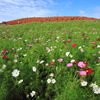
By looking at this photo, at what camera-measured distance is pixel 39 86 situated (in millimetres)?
2371

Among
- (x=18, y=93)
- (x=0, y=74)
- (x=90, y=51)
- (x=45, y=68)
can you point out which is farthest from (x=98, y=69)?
(x=0, y=74)

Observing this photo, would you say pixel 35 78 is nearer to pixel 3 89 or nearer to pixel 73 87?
pixel 3 89

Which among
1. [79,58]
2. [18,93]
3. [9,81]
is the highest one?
[79,58]

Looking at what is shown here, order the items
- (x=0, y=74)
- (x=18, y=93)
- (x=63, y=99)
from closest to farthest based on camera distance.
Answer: (x=63, y=99)
(x=18, y=93)
(x=0, y=74)

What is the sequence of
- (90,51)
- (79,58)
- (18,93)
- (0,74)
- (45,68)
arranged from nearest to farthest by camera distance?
(18,93)
(0,74)
(45,68)
(79,58)
(90,51)

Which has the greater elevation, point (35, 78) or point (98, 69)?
point (98, 69)

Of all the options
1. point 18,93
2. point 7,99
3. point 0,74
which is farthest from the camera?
point 0,74

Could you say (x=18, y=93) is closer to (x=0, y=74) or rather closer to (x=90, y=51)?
(x=0, y=74)

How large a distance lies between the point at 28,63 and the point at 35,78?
66 centimetres

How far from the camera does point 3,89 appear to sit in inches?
83.9

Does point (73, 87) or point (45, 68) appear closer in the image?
point (73, 87)

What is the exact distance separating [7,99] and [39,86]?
2.38 ft

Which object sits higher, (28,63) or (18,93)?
(28,63)

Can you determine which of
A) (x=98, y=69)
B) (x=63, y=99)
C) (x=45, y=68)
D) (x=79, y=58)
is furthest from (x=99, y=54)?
(x=63, y=99)
